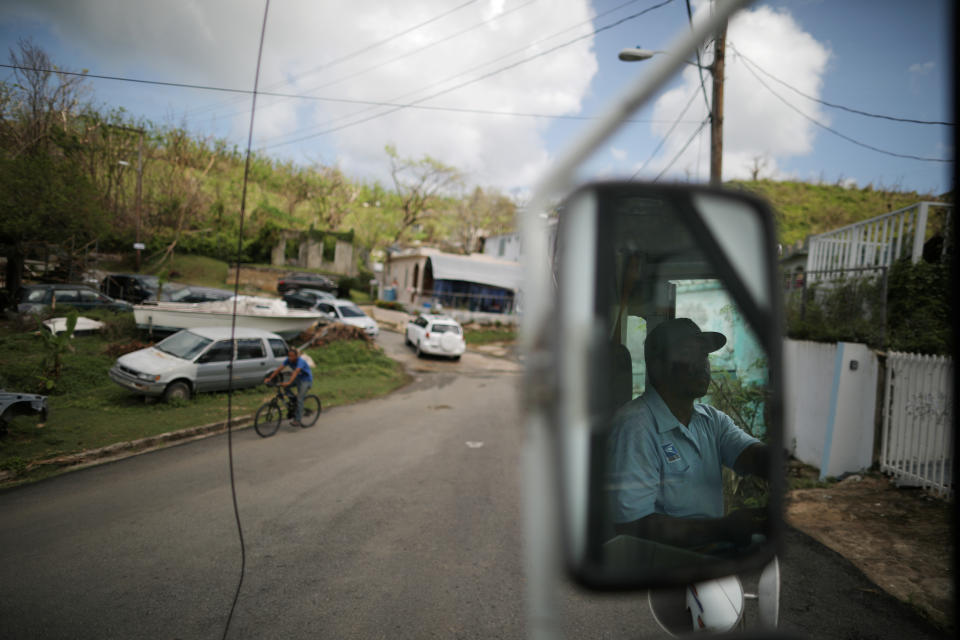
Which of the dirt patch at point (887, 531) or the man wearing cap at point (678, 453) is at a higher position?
the man wearing cap at point (678, 453)

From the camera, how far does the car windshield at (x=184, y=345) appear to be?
1103 centimetres

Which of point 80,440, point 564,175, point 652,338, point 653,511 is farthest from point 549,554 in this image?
point 80,440

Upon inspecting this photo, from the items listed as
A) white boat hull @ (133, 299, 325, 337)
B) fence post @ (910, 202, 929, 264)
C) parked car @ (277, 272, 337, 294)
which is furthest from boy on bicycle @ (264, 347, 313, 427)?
parked car @ (277, 272, 337, 294)

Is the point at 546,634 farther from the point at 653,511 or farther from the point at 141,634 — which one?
the point at 141,634

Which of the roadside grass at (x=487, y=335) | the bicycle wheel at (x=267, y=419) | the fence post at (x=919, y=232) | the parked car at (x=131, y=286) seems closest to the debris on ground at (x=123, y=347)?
the parked car at (x=131, y=286)

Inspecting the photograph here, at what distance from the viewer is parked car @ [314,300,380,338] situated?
2200 cm

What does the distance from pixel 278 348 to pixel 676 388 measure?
13.8m

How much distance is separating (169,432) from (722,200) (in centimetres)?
1004

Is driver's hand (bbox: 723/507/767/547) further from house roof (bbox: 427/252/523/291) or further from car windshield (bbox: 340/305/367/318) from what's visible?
house roof (bbox: 427/252/523/291)

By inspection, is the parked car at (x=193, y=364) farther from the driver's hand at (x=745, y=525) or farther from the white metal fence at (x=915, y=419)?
the white metal fence at (x=915, y=419)

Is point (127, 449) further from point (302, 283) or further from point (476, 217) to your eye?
point (476, 217)

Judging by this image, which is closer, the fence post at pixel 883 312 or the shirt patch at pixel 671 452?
the shirt patch at pixel 671 452

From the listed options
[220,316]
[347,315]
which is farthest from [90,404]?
[347,315]

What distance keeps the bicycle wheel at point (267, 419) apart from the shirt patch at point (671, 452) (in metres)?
9.72
